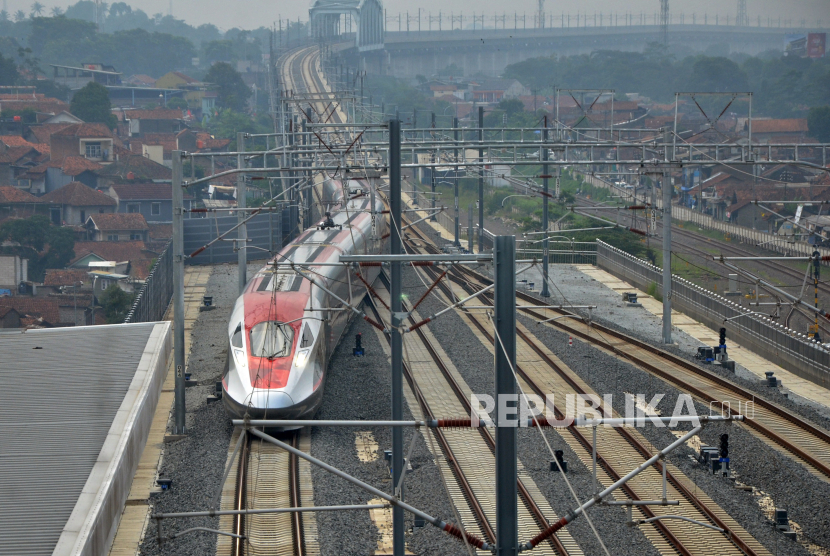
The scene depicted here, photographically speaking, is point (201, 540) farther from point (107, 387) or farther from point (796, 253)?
point (796, 253)

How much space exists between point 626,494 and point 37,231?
41979 millimetres

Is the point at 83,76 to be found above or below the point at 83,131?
above

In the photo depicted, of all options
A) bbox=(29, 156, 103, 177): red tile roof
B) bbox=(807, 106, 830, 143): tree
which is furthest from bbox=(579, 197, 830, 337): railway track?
bbox=(29, 156, 103, 177): red tile roof

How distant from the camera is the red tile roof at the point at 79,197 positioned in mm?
56812

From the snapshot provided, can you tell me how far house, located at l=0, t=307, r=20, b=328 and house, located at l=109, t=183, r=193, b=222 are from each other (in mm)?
21011

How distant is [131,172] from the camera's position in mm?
64625

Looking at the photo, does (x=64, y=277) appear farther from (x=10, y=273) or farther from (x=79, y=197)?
(x=79, y=197)

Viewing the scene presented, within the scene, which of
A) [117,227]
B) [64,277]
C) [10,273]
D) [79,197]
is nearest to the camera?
[64,277]

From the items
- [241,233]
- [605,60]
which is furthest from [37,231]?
[605,60]

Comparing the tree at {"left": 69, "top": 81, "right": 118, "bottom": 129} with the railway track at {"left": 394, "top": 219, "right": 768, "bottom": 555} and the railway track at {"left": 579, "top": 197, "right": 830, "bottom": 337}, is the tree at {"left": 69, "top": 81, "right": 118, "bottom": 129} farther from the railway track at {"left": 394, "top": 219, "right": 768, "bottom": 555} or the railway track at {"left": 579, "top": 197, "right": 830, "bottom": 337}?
the railway track at {"left": 394, "top": 219, "right": 768, "bottom": 555}

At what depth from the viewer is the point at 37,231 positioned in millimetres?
48938

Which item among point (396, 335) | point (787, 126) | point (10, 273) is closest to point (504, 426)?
point (396, 335)

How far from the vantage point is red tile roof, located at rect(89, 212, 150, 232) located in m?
53.0

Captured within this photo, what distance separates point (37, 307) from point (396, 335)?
31.6 m
